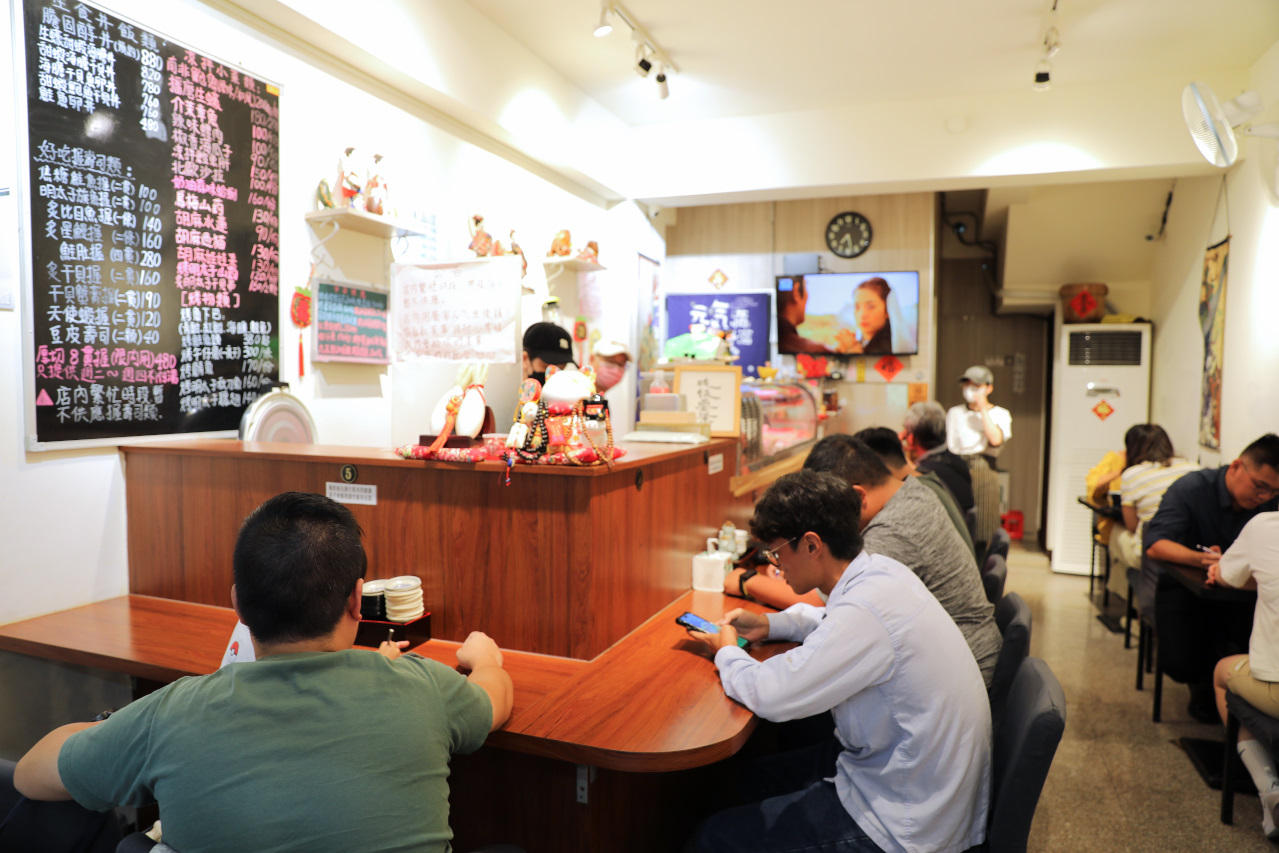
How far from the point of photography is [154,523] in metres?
2.51

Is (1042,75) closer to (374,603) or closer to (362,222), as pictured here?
(362,222)

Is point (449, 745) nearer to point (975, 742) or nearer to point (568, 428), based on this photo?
point (568, 428)

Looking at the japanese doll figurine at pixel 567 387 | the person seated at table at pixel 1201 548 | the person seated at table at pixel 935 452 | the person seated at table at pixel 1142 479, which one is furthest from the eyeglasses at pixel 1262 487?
the japanese doll figurine at pixel 567 387

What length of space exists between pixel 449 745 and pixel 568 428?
862 millimetres

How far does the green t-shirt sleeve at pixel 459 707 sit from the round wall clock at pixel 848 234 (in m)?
6.07

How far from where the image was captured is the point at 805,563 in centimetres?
184

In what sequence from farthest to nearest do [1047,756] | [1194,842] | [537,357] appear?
[537,357], [1194,842], [1047,756]

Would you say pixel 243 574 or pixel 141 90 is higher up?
pixel 141 90

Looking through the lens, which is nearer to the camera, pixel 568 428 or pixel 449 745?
pixel 449 745

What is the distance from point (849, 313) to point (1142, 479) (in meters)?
2.67

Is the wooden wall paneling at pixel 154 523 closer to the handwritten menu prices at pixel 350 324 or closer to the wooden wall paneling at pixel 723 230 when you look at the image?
the handwritten menu prices at pixel 350 324

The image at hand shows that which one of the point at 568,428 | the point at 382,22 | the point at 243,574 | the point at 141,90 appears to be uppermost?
the point at 382,22

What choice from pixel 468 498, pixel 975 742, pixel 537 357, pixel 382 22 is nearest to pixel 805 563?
pixel 975 742

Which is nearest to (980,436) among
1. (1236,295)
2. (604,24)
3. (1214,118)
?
(1236,295)
